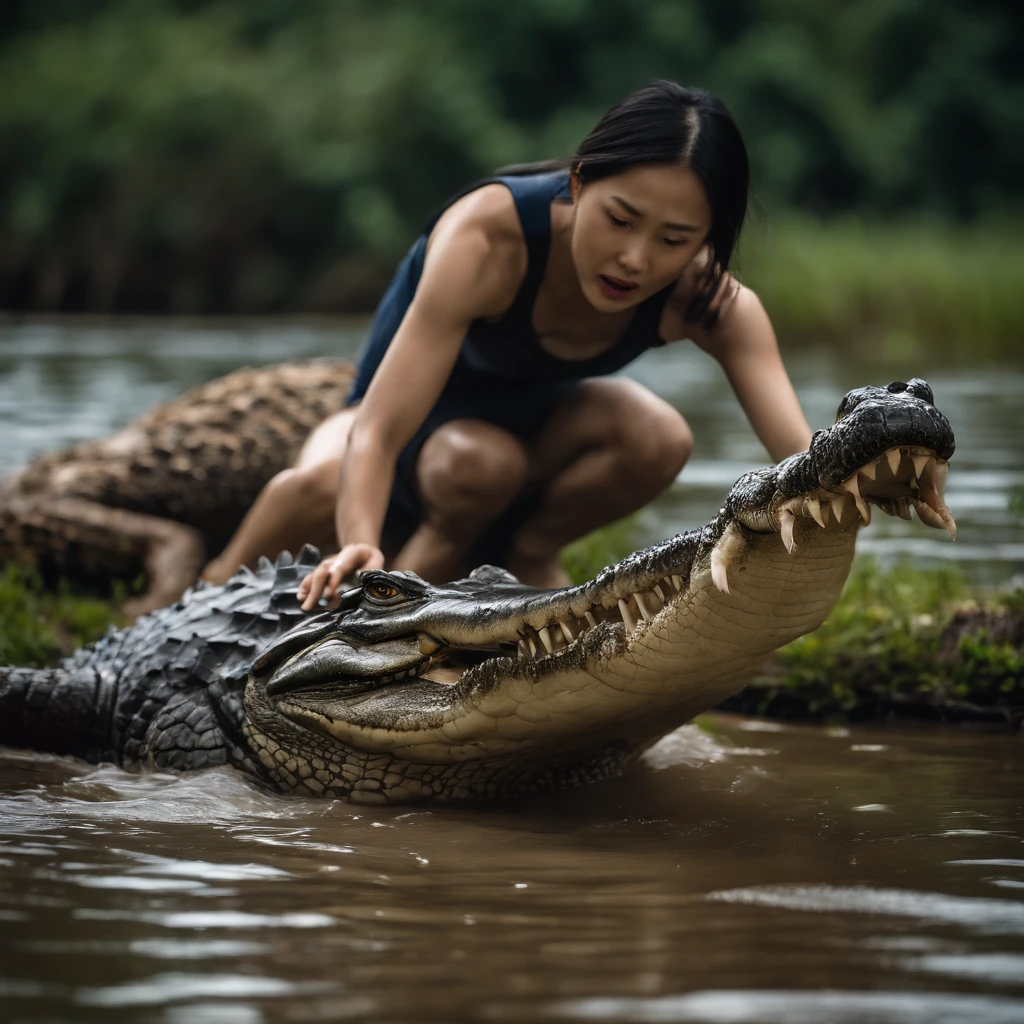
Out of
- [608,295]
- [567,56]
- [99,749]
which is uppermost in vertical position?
[567,56]

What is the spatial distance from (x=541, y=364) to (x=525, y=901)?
6.10 feet

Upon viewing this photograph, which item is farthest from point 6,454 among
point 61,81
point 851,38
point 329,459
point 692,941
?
point 851,38

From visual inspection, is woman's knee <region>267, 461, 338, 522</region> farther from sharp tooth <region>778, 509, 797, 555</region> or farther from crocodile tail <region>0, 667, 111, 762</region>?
sharp tooth <region>778, 509, 797, 555</region>

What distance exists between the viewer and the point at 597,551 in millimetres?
4410

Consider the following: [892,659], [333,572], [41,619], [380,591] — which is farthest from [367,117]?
[380,591]

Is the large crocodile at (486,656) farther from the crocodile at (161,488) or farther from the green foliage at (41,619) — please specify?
the crocodile at (161,488)

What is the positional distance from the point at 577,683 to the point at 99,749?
4.30ft

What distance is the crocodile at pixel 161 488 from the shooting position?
470cm

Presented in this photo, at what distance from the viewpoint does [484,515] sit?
357 centimetres

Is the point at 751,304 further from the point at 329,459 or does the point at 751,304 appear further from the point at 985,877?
the point at 985,877

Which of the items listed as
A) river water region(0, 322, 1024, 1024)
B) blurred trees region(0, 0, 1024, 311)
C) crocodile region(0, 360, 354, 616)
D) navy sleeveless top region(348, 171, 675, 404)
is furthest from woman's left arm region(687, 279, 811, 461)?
blurred trees region(0, 0, 1024, 311)

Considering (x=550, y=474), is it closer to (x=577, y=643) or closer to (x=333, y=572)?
(x=333, y=572)

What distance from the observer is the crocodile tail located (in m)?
3.01

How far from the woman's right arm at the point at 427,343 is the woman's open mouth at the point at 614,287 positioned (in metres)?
0.31
